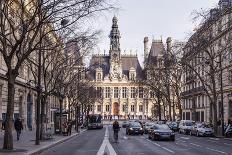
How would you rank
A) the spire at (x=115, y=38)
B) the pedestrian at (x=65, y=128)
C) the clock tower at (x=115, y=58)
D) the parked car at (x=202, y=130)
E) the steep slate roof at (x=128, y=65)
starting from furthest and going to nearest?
the steep slate roof at (x=128, y=65) < the clock tower at (x=115, y=58) < the spire at (x=115, y=38) < the parked car at (x=202, y=130) < the pedestrian at (x=65, y=128)

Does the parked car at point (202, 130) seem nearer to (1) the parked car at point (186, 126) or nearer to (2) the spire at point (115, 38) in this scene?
(1) the parked car at point (186, 126)

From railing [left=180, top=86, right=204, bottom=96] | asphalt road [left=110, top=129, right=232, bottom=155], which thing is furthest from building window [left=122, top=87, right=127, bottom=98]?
asphalt road [left=110, top=129, right=232, bottom=155]

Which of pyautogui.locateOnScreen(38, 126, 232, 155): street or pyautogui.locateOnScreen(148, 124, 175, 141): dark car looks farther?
pyautogui.locateOnScreen(148, 124, 175, 141): dark car

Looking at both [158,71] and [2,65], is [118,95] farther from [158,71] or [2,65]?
[2,65]

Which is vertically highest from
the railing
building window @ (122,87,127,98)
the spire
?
the spire

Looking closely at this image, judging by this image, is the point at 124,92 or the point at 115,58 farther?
the point at 124,92

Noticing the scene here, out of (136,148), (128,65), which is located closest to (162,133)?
(136,148)

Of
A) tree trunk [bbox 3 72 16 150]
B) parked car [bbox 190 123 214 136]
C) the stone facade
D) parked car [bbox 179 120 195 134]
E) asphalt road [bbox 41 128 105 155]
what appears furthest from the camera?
parked car [bbox 179 120 195 134]

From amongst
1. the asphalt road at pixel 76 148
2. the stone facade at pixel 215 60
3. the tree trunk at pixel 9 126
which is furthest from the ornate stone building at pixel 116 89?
the tree trunk at pixel 9 126

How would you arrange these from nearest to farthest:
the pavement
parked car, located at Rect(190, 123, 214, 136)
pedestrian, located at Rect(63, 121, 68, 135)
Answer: the pavement
pedestrian, located at Rect(63, 121, 68, 135)
parked car, located at Rect(190, 123, 214, 136)

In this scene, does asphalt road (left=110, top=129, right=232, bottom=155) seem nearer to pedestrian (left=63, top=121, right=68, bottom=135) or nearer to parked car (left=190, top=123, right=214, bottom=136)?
pedestrian (left=63, top=121, right=68, bottom=135)

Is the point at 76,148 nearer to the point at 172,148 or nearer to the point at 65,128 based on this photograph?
the point at 172,148

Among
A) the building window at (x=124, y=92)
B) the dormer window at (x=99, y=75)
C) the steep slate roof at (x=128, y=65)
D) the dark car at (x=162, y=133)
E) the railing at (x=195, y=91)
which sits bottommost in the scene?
the dark car at (x=162, y=133)

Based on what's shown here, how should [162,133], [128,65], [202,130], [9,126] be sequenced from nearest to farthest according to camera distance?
[9,126] → [162,133] → [202,130] → [128,65]
